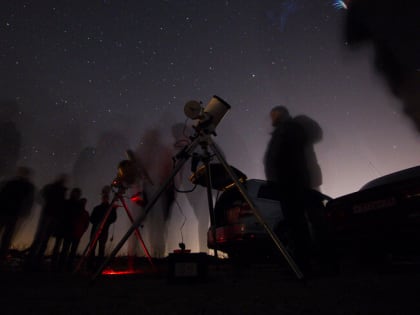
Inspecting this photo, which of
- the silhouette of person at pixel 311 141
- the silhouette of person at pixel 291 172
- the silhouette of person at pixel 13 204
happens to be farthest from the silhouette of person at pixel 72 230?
the silhouette of person at pixel 311 141

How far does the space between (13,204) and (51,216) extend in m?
0.79

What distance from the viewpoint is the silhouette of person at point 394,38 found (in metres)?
7.91

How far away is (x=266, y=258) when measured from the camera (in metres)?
5.96

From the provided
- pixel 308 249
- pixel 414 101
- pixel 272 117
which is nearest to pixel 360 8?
pixel 414 101

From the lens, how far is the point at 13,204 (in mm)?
5652

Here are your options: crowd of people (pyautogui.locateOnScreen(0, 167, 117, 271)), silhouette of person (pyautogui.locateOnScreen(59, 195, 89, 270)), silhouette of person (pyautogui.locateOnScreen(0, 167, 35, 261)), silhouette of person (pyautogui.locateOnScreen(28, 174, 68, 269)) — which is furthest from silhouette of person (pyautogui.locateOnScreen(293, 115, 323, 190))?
silhouette of person (pyautogui.locateOnScreen(0, 167, 35, 261))

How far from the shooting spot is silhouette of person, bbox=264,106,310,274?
3.71 metres

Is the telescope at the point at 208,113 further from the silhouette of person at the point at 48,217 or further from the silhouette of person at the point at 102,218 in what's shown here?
the silhouette of person at the point at 48,217

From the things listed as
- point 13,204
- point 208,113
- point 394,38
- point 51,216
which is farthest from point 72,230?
point 394,38

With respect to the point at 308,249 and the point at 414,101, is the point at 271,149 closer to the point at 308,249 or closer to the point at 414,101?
the point at 308,249

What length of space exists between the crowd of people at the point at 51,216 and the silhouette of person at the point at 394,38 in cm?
843

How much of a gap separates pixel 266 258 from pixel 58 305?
495cm

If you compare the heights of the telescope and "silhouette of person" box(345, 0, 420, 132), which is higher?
"silhouette of person" box(345, 0, 420, 132)

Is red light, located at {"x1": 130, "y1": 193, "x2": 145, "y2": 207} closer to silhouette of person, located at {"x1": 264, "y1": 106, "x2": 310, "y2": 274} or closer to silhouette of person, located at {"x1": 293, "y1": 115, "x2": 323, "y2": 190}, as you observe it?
silhouette of person, located at {"x1": 264, "y1": 106, "x2": 310, "y2": 274}
